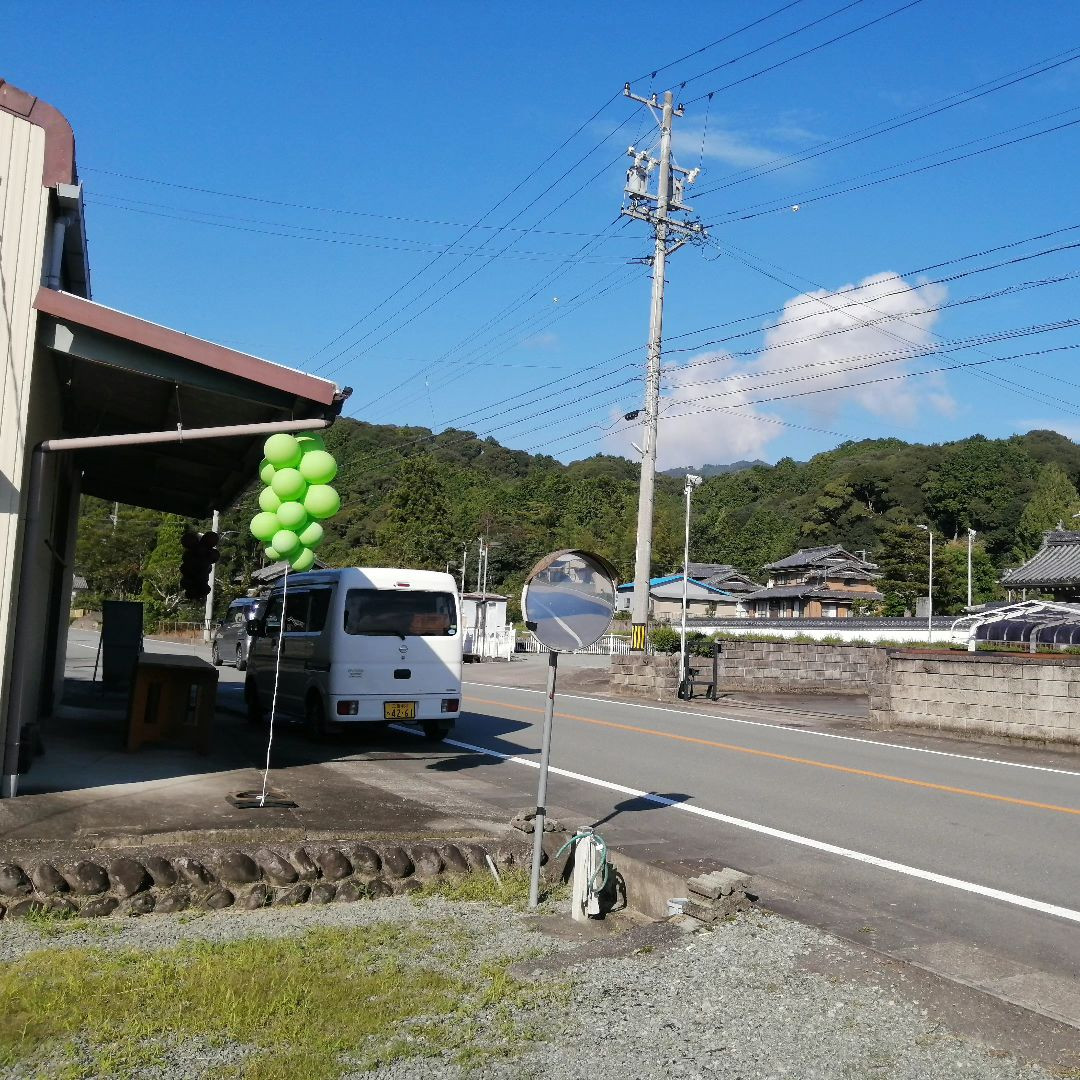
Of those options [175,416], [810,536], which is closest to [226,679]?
[175,416]

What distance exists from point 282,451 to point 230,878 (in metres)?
3.70

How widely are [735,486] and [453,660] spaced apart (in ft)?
302

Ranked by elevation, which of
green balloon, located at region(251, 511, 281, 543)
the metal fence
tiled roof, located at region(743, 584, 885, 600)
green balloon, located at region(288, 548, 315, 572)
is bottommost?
the metal fence

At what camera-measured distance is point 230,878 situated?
21.7 ft

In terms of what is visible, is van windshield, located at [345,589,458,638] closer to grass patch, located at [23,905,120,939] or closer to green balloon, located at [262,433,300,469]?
green balloon, located at [262,433,300,469]

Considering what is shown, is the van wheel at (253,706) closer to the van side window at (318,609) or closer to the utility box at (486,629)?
the van side window at (318,609)

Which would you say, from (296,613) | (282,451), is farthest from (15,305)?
(296,613)

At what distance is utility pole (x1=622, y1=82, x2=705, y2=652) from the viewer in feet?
91.3

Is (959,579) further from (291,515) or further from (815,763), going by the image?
(291,515)

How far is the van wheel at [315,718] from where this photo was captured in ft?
45.6

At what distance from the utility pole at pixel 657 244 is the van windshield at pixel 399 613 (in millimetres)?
13788

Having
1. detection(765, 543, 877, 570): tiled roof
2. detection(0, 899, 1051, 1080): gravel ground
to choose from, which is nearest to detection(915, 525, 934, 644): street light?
detection(765, 543, 877, 570): tiled roof

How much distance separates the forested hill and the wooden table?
1751 inches

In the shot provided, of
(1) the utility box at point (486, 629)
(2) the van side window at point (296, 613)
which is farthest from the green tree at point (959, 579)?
(2) the van side window at point (296, 613)
